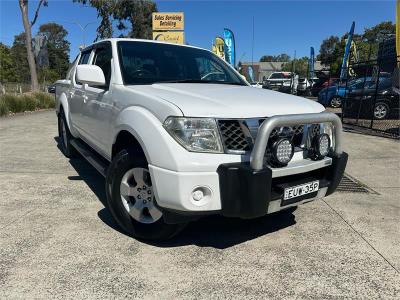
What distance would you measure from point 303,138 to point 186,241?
1.38 metres

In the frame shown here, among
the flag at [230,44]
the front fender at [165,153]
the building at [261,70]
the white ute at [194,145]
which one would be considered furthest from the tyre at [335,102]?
the building at [261,70]

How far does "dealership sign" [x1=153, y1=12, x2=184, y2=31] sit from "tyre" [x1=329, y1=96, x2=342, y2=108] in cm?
1202

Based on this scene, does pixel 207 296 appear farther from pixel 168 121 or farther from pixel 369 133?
pixel 369 133

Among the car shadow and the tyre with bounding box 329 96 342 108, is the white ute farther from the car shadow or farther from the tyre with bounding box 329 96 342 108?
the tyre with bounding box 329 96 342 108

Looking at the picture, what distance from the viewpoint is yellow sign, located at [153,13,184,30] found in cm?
2583

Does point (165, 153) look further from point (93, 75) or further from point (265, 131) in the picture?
point (93, 75)

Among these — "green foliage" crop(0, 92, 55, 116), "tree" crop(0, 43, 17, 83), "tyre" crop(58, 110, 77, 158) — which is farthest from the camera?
"tree" crop(0, 43, 17, 83)

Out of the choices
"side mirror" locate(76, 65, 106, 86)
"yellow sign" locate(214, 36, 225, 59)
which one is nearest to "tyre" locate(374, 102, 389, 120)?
"side mirror" locate(76, 65, 106, 86)

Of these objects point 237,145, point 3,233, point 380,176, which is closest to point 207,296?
point 237,145

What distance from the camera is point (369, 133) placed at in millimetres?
10586

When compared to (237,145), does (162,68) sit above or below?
above

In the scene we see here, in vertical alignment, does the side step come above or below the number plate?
below

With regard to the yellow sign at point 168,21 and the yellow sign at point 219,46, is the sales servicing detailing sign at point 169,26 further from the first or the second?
the yellow sign at point 219,46

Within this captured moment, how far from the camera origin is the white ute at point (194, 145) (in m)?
2.91
